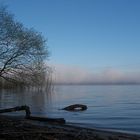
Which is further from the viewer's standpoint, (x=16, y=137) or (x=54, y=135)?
(x=54, y=135)

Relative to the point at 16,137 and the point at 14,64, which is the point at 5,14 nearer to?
the point at 14,64

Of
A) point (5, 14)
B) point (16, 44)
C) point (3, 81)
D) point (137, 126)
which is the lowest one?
point (137, 126)

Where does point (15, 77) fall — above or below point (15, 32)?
below

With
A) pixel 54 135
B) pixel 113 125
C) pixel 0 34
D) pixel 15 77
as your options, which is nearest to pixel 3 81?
pixel 15 77

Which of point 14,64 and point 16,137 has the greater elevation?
point 14,64

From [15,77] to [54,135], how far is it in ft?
73.2

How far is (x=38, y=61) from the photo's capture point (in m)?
39.0

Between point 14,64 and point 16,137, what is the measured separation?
23.5m

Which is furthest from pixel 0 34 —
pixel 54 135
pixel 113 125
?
pixel 54 135

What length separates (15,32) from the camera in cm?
3769

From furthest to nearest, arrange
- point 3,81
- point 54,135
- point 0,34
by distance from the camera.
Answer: point 3,81 < point 0,34 < point 54,135

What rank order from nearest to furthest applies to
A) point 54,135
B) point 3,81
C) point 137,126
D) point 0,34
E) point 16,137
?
point 16,137
point 54,135
point 137,126
point 0,34
point 3,81

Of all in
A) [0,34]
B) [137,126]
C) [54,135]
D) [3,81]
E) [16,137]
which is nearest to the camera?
[16,137]

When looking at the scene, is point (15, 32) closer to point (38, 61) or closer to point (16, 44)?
point (16, 44)
